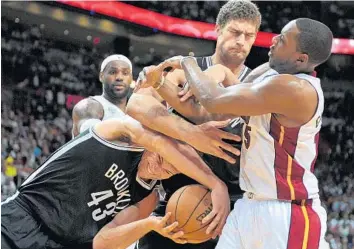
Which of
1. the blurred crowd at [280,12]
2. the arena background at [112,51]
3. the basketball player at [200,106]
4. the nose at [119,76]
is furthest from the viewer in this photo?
the blurred crowd at [280,12]

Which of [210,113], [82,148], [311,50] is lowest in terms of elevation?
[82,148]

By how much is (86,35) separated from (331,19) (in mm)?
5856

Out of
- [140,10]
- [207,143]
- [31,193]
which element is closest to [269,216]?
[207,143]

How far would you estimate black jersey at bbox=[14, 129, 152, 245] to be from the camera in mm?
3365

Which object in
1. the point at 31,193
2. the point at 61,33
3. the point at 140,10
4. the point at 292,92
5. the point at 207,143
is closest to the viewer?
the point at 292,92

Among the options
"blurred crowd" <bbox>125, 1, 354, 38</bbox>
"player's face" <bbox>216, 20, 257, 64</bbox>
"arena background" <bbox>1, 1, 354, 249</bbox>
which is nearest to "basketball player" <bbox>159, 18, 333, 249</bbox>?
"player's face" <bbox>216, 20, 257, 64</bbox>

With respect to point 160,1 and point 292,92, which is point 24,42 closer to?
point 160,1

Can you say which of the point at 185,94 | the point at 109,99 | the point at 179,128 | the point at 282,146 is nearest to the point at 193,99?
the point at 185,94

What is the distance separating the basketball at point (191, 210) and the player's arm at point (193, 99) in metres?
0.37

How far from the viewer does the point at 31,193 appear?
11.2ft

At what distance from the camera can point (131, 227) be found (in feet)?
10.8

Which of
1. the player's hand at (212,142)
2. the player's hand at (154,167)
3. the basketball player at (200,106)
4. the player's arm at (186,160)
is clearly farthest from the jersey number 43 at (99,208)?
the player's hand at (212,142)

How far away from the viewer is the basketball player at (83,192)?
333cm

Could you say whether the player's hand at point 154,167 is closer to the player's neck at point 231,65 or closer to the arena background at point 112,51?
the player's neck at point 231,65
